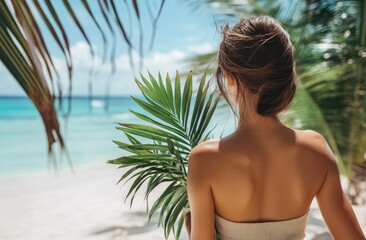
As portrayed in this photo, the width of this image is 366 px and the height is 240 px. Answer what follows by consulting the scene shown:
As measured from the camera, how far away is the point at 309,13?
394 cm

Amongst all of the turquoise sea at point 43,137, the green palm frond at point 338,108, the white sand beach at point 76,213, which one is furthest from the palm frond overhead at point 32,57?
the turquoise sea at point 43,137

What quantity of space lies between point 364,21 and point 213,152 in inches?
135

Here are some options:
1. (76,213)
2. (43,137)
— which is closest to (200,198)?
(76,213)

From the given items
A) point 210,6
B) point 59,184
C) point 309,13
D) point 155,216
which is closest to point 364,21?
point 309,13

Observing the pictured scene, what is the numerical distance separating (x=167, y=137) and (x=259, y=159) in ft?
1.99

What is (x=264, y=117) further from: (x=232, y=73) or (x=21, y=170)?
(x=21, y=170)

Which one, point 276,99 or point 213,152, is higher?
point 276,99

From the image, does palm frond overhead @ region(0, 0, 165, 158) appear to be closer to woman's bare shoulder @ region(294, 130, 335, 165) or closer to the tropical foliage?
woman's bare shoulder @ region(294, 130, 335, 165)

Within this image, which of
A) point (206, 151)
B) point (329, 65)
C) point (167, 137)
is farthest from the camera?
point (329, 65)

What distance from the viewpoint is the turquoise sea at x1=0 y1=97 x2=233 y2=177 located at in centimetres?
1481

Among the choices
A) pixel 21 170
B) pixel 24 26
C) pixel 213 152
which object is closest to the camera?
pixel 24 26

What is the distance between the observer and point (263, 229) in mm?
949

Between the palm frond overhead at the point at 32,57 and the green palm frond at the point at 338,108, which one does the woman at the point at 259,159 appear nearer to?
the palm frond overhead at the point at 32,57

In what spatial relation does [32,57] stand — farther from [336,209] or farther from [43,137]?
[43,137]
